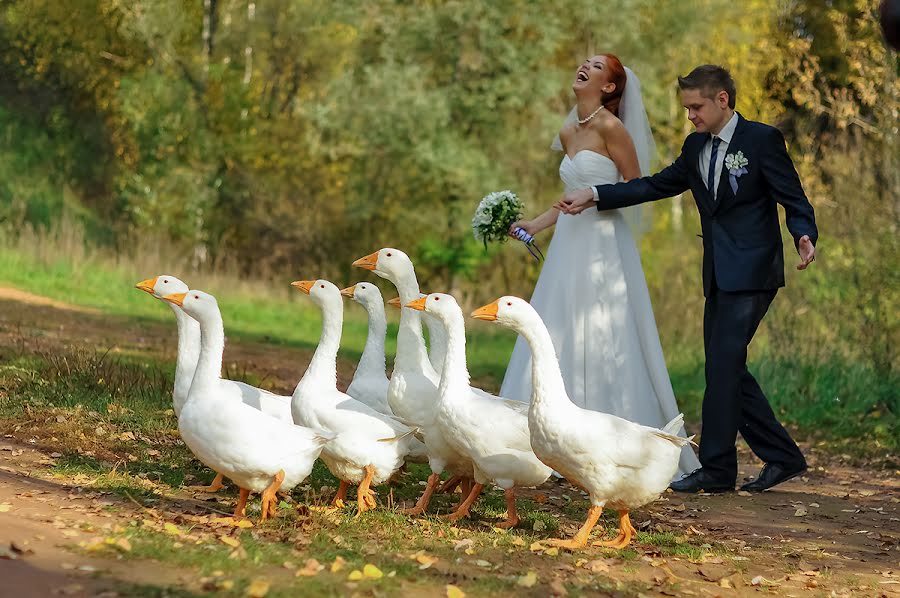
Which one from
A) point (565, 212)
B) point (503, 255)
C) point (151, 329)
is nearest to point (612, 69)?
point (565, 212)

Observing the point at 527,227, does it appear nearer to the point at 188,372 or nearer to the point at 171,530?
the point at 188,372

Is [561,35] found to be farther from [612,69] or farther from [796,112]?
[612,69]

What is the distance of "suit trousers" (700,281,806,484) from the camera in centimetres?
826

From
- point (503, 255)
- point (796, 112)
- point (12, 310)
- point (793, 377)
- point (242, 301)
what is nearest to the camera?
point (793, 377)

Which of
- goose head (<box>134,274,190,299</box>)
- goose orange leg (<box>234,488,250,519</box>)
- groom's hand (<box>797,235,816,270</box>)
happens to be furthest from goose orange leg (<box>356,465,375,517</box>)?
groom's hand (<box>797,235,816,270</box>)

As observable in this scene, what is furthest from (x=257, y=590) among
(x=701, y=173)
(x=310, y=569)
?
(x=701, y=173)

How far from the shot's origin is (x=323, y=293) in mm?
7262

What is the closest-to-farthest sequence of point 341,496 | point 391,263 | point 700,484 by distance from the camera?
point 341,496
point 391,263
point 700,484

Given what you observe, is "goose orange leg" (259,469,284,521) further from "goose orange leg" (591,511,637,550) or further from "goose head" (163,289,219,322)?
"goose orange leg" (591,511,637,550)

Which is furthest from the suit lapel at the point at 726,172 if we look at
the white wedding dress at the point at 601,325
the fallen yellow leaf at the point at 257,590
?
the fallen yellow leaf at the point at 257,590

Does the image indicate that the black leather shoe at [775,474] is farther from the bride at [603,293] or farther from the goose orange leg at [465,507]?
the goose orange leg at [465,507]

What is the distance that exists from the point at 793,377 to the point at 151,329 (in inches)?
304

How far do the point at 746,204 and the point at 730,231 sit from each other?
202 millimetres

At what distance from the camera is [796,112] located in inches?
1241
